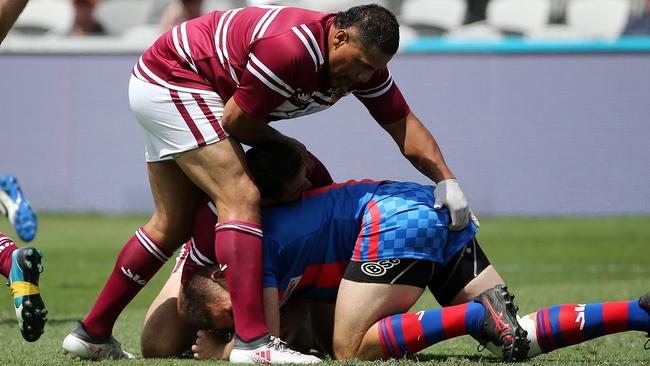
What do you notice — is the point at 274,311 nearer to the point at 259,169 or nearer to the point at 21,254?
the point at 259,169

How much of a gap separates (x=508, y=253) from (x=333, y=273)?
693cm

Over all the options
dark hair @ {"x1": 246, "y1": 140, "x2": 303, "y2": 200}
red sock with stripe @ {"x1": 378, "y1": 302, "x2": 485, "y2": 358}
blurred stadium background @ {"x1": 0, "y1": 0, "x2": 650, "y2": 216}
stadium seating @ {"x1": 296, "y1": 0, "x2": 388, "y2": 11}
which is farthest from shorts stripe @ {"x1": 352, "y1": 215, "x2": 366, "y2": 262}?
stadium seating @ {"x1": 296, "y1": 0, "x2": 388, "y2": 11}

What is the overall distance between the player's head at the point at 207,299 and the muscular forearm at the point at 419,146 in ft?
4.45

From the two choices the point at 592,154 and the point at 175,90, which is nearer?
the point at 175,90

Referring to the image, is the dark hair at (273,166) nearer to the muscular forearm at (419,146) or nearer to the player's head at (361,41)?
the player's head at (361,41)

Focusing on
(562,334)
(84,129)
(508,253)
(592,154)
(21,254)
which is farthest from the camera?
(84,129)

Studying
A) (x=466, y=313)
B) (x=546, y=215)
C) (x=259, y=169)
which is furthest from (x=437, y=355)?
(x=546, y=215)

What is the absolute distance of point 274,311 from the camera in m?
5.03

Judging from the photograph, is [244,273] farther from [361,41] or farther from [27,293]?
[361,41]

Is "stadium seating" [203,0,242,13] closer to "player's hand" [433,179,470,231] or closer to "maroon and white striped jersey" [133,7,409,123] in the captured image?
"maroon and white striped jersey" [133,7,409,123]

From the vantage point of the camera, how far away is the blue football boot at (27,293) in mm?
4922

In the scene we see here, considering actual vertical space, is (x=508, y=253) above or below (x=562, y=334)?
below

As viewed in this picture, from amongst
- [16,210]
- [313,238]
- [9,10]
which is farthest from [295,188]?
[16,210]

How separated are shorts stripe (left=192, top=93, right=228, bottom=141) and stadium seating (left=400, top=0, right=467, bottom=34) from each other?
39.9 ft
